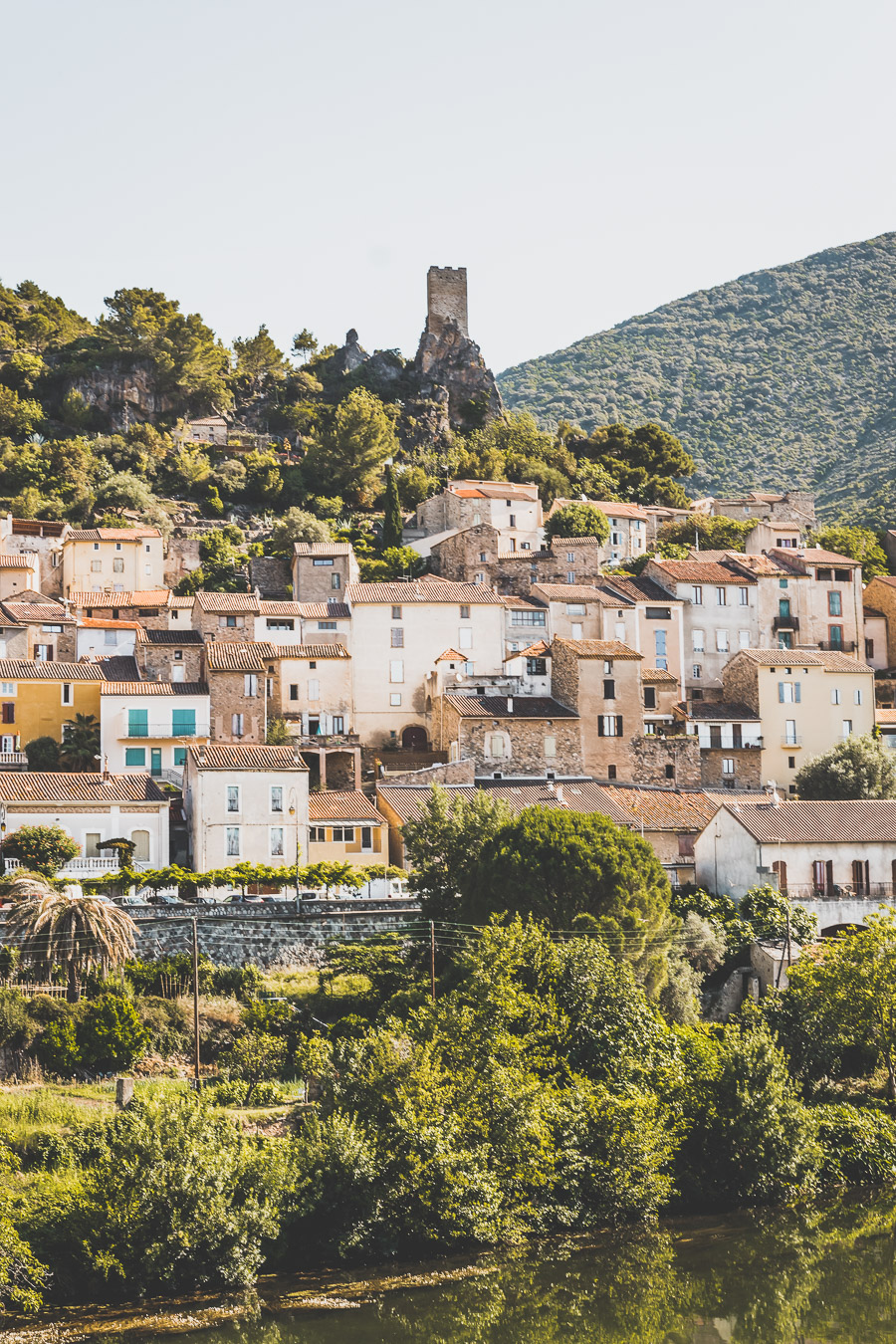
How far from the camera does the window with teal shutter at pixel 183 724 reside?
48.2 m

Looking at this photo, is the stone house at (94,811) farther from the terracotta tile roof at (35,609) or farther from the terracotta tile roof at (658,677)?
the terracotta tile roof at (658,677)

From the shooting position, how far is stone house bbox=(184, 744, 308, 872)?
138 feet

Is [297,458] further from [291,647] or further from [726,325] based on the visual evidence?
[726,325]

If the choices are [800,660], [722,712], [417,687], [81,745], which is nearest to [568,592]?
[417,687]

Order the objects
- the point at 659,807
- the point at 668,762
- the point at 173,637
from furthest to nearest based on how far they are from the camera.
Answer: the point at 173,637, the point at 668,762, the point at 659,807

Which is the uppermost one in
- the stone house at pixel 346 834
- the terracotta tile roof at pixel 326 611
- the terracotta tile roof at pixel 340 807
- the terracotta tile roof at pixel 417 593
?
the terracotta tile roof at pixel 417 593

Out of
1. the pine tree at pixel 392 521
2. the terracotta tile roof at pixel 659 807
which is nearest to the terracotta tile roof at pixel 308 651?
the terracotta tile roof at pixel 659 807

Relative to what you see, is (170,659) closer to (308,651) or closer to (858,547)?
(308,651)

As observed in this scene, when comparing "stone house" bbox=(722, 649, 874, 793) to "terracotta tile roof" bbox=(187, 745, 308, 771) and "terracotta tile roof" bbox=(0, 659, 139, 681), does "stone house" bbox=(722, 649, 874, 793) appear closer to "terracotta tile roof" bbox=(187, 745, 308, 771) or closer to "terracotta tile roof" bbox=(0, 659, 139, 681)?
"terracotta tile roof" bbox=(187, 745, 308, 771)

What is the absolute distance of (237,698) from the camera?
4978 cm

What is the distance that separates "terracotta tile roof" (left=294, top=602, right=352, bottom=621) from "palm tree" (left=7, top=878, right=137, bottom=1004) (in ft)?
76.8

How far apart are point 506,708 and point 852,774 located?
11581mm

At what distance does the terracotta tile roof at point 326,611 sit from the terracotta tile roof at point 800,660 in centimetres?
1497

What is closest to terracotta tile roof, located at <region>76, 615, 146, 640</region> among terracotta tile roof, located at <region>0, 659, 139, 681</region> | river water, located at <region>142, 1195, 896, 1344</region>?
terracotta tile roof, located at <region>0, 659, 139, 681</region>
